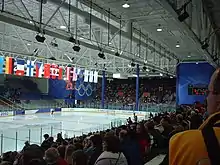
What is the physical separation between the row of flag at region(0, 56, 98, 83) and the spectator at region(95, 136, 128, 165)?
1647 centimetres

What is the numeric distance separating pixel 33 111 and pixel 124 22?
16.8 m

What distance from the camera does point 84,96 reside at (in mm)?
37344

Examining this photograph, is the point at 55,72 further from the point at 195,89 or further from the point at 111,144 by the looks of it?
the point at 111,144

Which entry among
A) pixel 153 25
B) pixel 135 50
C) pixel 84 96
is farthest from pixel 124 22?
pixel 84 96

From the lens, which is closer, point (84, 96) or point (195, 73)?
point (195, 73)

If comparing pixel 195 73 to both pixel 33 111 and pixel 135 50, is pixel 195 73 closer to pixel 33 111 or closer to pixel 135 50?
pixel 135 50

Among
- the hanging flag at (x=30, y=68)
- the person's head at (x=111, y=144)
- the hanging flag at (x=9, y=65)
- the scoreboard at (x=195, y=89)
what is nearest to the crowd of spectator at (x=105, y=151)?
the person's head at (x=111, y=144)

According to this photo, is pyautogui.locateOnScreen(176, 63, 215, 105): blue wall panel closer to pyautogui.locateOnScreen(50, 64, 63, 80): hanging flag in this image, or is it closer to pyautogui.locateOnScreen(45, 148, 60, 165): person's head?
pyautogui.locateOnScreen(50, 64, 63, 80): hanging flag

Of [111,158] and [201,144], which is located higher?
[201,144]

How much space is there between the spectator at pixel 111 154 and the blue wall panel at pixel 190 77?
23.1 metres

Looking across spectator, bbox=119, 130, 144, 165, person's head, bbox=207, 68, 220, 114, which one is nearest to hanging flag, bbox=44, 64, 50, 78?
spectator, bbox=119, 130, 144, 165

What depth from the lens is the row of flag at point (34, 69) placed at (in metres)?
18.0

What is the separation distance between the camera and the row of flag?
18.0 m

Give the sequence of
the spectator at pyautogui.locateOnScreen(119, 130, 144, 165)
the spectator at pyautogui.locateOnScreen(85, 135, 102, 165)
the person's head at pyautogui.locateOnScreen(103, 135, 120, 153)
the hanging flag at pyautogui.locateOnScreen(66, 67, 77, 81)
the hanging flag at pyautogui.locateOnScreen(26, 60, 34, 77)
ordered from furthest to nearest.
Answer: the hanging flag at pyautogui.locateOnScreen(66, 67, 77, 81), the hanging flag at pyautogui.locateOnScreen(26, 60, 34, 77), the spectator at pyautogui.locateOnScreen(119, 130, 144, 165), the spectator at pyautogui.locateOnScreen(85, 135, 102, 165), the person's head at pyautogui.locateOnScreen(103, 135, 120, 153)
